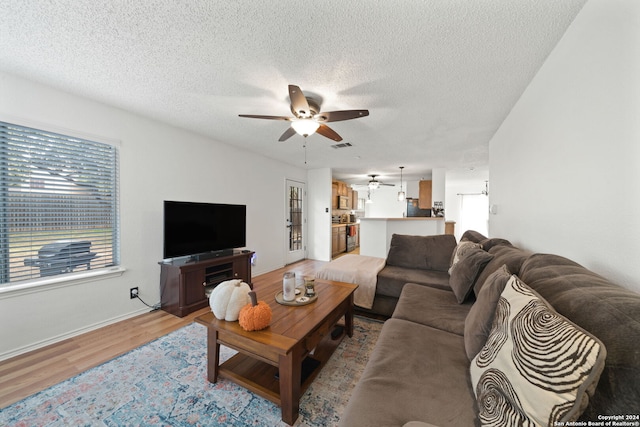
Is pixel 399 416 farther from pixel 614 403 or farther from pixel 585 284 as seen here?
pixel 585 284

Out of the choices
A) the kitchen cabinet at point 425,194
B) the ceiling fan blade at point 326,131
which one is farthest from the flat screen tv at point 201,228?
the kitchen cabinet at point 425,194

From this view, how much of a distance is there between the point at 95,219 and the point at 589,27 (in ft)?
13.5

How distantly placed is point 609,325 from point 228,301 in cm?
169

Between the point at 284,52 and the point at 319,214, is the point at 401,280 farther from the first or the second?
the point at 319,214

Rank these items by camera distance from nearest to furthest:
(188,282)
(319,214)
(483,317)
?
(483,317), (188,282), (319,214)

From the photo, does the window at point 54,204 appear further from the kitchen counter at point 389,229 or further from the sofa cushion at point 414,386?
the kitchen counter at point 389,229

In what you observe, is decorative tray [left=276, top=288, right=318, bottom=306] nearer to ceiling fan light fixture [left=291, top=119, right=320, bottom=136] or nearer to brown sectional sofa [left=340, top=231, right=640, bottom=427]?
brown sectional sofa [left=340, top=231, right=640, bottom=427]

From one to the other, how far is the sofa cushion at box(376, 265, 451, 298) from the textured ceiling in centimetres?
186

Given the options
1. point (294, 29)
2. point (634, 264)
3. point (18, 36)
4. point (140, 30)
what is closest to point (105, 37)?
point (140, 30)

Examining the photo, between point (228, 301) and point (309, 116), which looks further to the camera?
point (309, 116)

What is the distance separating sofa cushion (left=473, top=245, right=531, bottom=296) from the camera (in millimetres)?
1413

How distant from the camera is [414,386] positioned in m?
0.98

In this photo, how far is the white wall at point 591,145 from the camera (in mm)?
971

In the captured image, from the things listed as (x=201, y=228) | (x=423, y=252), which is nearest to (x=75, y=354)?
(x=201, y=228)
